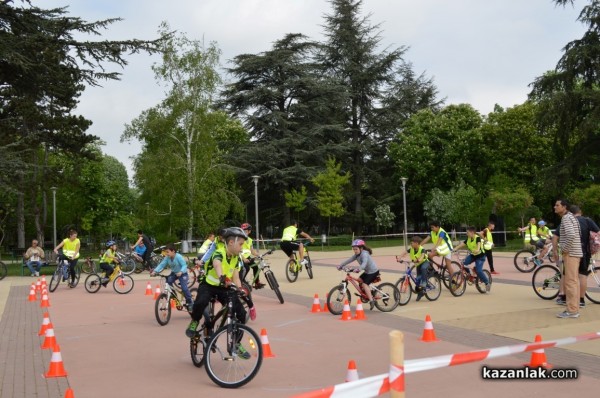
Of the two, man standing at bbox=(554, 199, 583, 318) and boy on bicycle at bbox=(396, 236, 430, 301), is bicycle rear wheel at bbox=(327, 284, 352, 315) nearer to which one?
boy on bicycle at bbox=(396, 236, 430, 301)

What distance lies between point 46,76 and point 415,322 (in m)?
8.63

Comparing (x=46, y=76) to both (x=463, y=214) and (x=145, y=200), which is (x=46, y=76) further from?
(x=463, y=214)

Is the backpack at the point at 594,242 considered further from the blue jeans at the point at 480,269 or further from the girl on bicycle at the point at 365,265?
the girl on bicycle at the point at 365,265

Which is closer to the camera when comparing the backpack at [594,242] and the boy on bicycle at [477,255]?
the backpack at [594,242]

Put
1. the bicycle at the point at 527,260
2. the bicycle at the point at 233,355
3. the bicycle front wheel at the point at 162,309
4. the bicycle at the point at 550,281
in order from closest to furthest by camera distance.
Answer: the bicycle at the point at 233,355 < the bicycle front wheel at the point at 162,309 < the bicycle at the point at 550,281 < the bicycle at the point at 527,260

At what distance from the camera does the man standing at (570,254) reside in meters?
9.80

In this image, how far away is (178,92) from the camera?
38.3m

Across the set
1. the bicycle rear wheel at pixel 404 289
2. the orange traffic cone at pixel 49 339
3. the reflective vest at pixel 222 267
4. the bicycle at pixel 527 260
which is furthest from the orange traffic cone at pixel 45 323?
the bicycle at pixel 527 260

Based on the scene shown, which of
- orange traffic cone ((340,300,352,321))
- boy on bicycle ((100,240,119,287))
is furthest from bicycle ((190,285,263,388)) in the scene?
boy on bicycle ((100,240,119,287))

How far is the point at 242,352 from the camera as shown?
645cm

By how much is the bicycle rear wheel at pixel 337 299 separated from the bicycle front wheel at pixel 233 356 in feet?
16.4

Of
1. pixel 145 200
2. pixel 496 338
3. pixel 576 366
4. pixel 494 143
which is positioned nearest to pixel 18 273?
pixel 145 200

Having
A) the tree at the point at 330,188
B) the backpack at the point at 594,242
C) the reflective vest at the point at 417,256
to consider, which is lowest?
the reflective vest at the point at 417,256

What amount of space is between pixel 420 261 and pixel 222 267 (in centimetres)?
601
